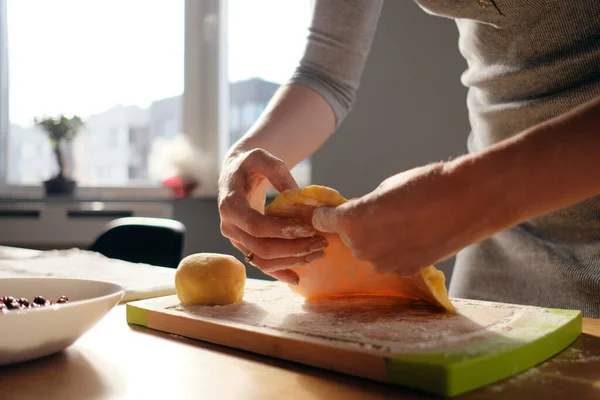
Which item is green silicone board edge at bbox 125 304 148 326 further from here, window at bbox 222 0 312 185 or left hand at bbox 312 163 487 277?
window at bbox 222 0 312 185

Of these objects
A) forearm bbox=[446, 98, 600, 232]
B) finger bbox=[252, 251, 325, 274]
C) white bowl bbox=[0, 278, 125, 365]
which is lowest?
white bowl bbox=[0, 278, 125, 365]

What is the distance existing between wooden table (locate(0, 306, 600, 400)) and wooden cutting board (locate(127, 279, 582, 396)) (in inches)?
0.6

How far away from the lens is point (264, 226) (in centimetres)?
82

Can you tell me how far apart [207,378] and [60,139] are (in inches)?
112

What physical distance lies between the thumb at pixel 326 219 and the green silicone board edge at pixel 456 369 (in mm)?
209

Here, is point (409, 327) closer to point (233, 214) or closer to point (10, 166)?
point (233, 214)

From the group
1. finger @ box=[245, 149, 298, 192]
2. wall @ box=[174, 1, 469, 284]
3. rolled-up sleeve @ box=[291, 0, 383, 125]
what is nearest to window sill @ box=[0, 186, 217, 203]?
wall @ box=[174, 1, 469, 284]

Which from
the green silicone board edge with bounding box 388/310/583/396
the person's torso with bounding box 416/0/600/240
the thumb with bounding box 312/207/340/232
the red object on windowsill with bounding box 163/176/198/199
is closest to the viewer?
the green silicone board edge with bounding box 388/310/583/396

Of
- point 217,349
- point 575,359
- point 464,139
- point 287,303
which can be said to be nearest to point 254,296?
point 287,303

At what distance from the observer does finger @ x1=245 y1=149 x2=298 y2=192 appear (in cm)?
87

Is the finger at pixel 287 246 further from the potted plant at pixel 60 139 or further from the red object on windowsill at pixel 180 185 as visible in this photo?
the potted plant at pixel 60 139

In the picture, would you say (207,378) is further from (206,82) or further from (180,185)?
(206,82)

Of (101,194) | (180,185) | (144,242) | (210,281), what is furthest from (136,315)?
(101,194)

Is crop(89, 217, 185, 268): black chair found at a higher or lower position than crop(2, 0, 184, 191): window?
lower
